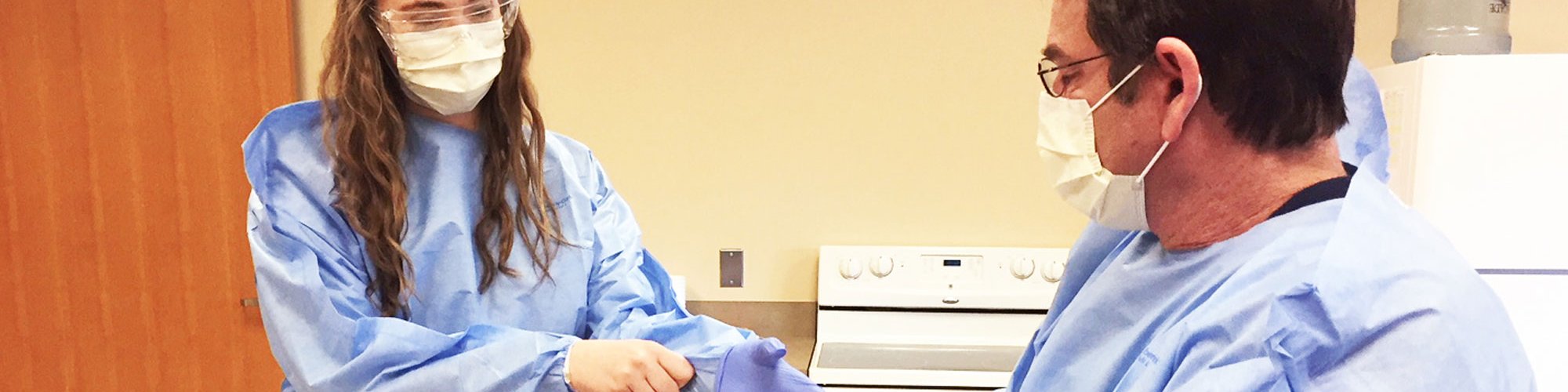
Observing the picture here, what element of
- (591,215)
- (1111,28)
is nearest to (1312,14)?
(1111,28)

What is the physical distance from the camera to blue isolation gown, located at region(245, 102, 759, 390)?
3.86 feet

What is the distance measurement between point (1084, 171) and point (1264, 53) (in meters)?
0.18

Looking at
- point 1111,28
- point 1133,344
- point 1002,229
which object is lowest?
point 1002,229

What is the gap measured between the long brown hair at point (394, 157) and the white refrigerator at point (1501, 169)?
4.89 ft

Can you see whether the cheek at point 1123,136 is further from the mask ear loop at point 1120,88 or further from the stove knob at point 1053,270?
the stove knob at point 1053,270

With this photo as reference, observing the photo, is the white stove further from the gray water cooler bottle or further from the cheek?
the cheek

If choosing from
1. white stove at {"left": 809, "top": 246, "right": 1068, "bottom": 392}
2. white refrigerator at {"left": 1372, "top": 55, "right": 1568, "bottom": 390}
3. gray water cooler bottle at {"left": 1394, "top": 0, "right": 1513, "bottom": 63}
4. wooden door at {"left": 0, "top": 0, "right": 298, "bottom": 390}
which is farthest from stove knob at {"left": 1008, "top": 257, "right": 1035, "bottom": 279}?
wooden door at {"left": 0, "top": 0, "right": 298, "bottom": 390}

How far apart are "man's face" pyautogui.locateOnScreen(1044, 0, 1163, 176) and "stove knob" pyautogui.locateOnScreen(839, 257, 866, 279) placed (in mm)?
1529

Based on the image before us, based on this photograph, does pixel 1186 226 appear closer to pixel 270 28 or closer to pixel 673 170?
pixel 673 170

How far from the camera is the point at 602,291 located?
138 centimetres

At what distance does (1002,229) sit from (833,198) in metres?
0.38

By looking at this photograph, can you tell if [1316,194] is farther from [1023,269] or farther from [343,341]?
[1023,269]

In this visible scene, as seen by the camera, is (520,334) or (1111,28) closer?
(1111,28)

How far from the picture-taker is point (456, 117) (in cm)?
138
